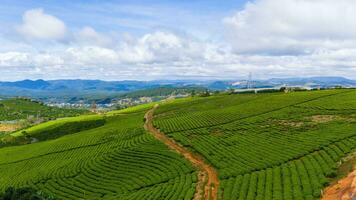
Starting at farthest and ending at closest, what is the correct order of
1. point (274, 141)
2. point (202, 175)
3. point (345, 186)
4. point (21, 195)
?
point (274, 141) → point (202, 175) → point (21, 195) → point (345, 186)

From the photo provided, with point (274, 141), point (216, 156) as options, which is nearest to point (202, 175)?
point (216, 156)

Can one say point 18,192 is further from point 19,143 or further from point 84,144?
point 19,143

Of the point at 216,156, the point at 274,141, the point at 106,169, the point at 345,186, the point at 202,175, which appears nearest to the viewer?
the point at 345,186

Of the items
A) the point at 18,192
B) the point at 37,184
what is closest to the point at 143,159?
the point at 37,184

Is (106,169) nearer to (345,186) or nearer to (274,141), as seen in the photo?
(274,141)

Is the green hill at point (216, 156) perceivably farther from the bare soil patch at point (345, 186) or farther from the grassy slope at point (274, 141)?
the bare soil patch at point (345, 186)

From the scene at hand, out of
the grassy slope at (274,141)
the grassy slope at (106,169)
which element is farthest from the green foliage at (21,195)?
the grassy slope at (274,141)
